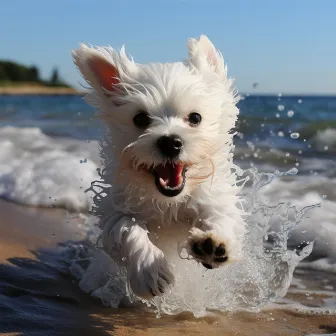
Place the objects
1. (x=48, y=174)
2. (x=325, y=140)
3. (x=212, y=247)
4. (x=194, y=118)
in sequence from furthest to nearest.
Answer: (x=325, y=140) → (x=48, y=174) → (x=194, y=118) → (x=212, y=247)

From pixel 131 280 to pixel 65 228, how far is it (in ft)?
9.23

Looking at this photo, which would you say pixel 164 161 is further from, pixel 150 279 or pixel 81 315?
pixel 81 315

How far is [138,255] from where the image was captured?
11.2 feet

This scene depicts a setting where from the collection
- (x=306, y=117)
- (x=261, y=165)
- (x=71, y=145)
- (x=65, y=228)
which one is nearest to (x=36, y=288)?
(x=65, y=228)

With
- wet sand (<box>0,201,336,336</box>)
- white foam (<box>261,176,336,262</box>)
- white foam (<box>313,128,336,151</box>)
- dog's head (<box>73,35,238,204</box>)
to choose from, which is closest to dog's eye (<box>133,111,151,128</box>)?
dog's head (<box>73,35,238,204</box>)

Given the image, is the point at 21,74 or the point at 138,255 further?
the point at 21,74

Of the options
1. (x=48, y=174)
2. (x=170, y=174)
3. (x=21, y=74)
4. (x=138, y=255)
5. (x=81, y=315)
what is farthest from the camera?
(x=21, y=74)

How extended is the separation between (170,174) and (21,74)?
3022 inches

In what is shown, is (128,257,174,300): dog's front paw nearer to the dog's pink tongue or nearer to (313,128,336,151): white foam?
the dog's pink tongue

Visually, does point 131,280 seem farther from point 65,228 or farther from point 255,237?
point 65,228

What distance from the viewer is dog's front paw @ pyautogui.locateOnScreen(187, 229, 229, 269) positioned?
330cm

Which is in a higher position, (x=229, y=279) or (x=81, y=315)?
(x=229, y=279)

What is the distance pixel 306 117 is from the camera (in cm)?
1592

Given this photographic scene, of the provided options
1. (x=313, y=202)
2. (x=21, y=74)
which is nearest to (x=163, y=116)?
(x=313, y=202)
